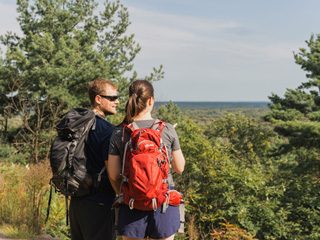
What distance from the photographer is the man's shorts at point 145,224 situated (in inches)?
75.2

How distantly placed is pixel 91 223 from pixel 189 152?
306 inches

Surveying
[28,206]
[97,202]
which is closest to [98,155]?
[97,202]

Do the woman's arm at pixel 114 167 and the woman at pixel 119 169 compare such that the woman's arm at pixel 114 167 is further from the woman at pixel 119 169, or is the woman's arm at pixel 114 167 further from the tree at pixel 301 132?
the tree at pixel 301 132

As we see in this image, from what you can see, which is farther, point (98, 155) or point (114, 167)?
point (98, 155)

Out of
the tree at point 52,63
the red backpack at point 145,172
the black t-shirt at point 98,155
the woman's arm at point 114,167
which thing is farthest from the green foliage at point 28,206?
the tree at point 52,63

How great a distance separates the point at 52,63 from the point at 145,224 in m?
13.5

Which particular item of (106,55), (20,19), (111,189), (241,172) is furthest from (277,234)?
(20,19)

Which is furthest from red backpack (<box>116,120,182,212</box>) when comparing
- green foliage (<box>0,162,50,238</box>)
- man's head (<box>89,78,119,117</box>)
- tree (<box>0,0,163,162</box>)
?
tree (<box>0,0,163,162</box>)

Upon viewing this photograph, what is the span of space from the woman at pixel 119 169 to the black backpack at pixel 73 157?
0.67 ft

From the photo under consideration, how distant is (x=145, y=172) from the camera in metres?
1.84

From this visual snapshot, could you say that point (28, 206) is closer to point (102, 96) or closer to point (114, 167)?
point (102, 96)

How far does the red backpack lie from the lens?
183 cm

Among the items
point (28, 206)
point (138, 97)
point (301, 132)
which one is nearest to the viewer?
point (138, 97)

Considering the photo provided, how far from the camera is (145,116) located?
2.03 m
